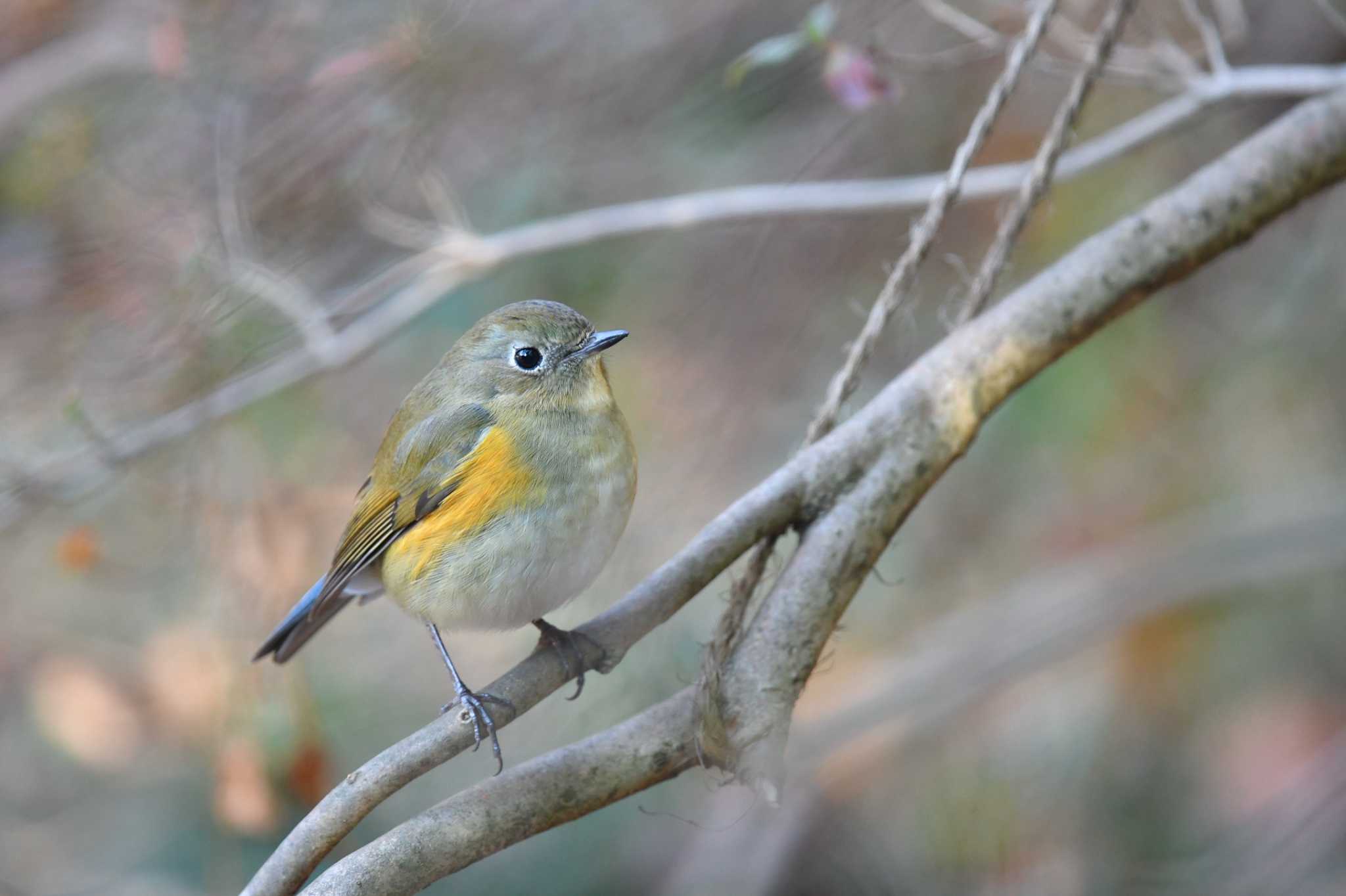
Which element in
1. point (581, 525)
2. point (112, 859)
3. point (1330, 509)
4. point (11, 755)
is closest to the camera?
point (581, 525)

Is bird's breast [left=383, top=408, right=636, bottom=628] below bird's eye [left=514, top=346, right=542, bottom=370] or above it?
below

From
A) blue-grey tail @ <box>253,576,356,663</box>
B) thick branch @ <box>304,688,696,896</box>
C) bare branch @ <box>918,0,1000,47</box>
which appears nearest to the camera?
thick branch @ <box>304,688,696,896</box>

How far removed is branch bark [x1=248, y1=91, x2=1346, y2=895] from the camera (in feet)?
6.20

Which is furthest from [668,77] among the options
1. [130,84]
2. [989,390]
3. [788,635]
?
[788,635]

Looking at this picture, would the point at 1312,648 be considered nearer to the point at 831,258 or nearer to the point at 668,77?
the point at 831,258

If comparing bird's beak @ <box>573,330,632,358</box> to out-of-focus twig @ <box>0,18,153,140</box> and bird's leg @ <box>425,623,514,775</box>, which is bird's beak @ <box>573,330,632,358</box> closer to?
bird's leg @ <box>425,623,514,775</box>

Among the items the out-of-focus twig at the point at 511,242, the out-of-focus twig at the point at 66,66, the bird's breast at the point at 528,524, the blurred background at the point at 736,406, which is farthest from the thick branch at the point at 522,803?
the out-of-focus twig at the point at 66,66

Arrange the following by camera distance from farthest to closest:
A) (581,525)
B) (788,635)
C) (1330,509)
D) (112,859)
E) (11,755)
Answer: (11,755) < (112,859) < (1330,509) < (581,525) < (788,635)

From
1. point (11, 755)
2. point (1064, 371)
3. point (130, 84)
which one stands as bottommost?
A: point (1064, 371)

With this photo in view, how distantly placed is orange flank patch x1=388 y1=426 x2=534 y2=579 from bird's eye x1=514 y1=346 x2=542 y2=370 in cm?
15

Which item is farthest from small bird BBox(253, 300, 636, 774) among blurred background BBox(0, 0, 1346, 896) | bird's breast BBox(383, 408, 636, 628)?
blurred background BBox(0, 0, 1346, 896)

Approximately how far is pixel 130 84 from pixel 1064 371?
3.64 meters

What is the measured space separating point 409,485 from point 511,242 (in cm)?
130

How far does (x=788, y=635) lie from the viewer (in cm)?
221
